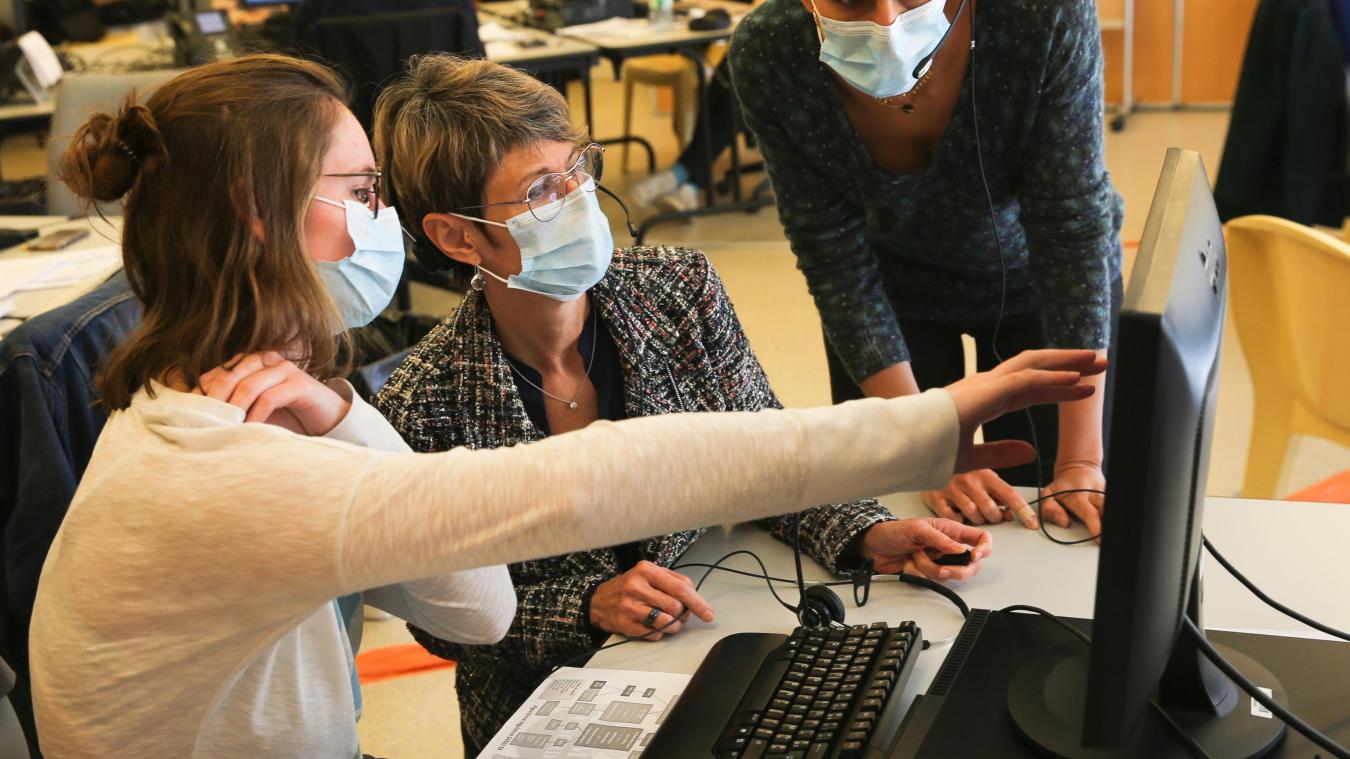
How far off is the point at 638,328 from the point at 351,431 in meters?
0.44

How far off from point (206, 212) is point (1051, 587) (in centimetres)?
84

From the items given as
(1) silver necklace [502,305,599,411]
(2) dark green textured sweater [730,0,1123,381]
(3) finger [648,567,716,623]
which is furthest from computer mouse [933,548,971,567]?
(1) silver necklace [502,305,599,411]

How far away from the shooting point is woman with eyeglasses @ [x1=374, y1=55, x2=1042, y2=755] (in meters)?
1.37

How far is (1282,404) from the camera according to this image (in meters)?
2.28

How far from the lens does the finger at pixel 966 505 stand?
4.59ft

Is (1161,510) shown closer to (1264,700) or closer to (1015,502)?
(1264,700)

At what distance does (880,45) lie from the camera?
1456mm

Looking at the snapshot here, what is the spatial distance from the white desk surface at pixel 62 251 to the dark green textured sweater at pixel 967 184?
997 millimetres

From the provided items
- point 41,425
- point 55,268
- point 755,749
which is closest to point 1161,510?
point 755,749

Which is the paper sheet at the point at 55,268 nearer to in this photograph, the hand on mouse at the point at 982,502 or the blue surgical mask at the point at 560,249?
the blue surgical mask at the point at 560,249

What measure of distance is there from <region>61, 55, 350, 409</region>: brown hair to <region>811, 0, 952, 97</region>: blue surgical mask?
0.66 meters

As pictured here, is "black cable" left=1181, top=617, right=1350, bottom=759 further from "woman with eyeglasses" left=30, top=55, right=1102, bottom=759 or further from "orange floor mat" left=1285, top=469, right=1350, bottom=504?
"orange floor mat" left=1285, top=469, right=1350, bottom=504

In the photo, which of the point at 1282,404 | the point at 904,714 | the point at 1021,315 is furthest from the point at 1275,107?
the point at 904,714

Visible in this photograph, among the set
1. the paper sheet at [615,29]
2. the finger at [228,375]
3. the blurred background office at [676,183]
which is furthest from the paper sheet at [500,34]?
the finger at [228,375]
